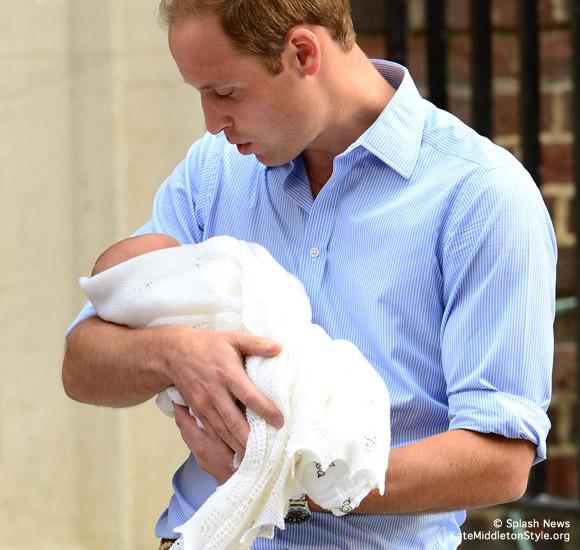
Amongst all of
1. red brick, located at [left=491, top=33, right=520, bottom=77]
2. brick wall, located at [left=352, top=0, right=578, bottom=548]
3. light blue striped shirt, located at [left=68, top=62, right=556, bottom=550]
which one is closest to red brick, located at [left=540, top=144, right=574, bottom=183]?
brick wall, located at [left=352, top=0, right=578, bottom=548]

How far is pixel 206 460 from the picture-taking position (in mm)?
1425

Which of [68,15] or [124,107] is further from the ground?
[68,15]

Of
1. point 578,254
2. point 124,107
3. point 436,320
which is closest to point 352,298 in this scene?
point 436,320

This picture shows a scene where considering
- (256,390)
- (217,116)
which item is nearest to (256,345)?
(256,390)

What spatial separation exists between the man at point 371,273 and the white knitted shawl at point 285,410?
0.13ft

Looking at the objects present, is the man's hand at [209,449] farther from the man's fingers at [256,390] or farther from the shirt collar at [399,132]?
the shirt collar at [399,132]

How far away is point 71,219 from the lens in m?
2.67

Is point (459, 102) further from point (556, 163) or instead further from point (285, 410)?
point (285, 410)

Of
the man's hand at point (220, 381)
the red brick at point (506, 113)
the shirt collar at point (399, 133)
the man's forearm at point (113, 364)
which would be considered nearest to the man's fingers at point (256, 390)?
the man's hand at point (220, 381)

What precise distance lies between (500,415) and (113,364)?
61cm

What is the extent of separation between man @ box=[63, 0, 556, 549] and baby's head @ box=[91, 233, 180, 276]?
0.09 metres

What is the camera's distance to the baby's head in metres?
1.66

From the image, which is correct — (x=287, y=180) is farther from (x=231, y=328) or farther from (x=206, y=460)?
(x=206, y=460)

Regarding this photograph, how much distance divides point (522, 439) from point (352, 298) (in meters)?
0.34
